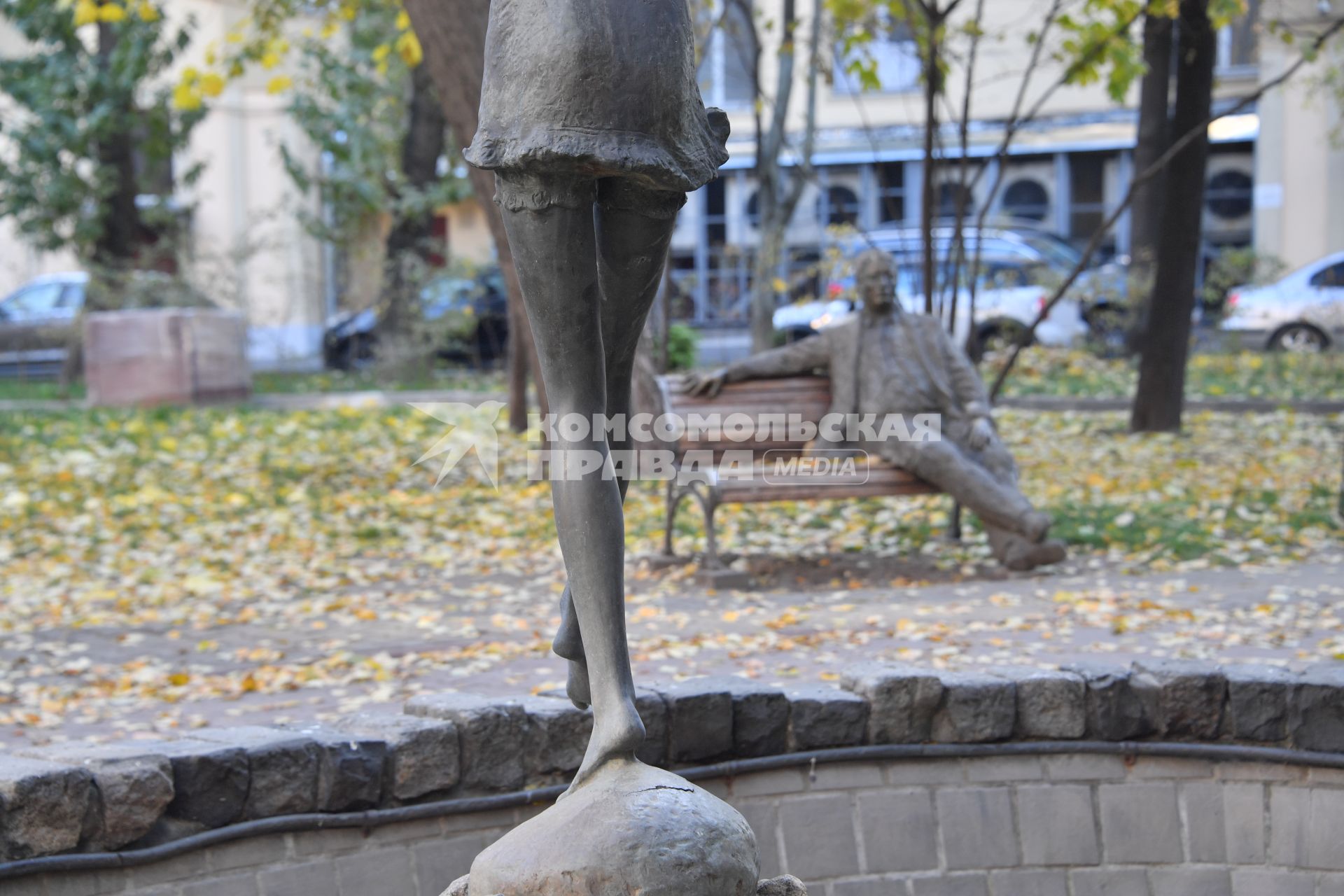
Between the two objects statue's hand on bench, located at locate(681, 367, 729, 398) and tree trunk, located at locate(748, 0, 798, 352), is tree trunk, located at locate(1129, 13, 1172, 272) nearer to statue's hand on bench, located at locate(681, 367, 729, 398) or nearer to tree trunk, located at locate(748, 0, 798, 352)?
tree trunk, located at locate(748, 0, 798, 352)

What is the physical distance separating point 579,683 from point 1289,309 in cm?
1814

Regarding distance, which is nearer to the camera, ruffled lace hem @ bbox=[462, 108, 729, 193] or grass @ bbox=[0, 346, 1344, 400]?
ruffled lace hem @ bbox=[462, 108, 729, 193]

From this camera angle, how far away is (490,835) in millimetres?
3947

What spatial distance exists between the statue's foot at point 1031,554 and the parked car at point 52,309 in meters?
13.8

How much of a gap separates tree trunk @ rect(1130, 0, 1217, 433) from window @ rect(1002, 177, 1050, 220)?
18277 mm

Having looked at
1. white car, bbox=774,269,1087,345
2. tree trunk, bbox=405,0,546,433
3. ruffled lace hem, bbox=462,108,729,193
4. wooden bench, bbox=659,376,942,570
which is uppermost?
tree trunk, bbox=405,0,546,433

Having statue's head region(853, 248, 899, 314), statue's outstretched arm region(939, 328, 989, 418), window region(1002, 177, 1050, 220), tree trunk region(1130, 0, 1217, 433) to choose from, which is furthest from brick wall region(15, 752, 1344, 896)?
window region(1002, 177, 1050, 220)

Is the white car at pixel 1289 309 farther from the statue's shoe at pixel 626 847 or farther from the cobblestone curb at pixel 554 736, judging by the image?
the statue's shoe at pixel 626 847

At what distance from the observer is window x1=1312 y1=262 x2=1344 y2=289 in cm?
1981

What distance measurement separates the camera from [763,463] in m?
8.15

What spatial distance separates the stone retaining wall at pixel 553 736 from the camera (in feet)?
11.3

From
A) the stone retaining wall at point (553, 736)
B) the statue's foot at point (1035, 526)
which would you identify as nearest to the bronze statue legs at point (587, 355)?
the stone retaining wall at point (553, 736)

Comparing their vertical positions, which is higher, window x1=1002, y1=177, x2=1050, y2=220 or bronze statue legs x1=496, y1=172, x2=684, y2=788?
window x1=1002, y1=177, x2=1050, y2=220

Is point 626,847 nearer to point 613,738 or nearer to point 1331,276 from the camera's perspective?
point 613,738
